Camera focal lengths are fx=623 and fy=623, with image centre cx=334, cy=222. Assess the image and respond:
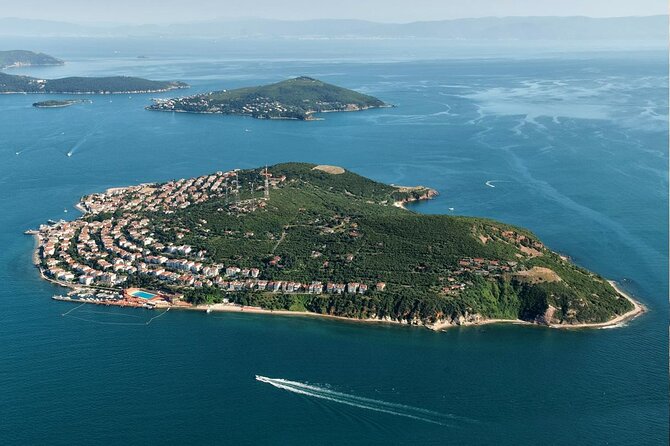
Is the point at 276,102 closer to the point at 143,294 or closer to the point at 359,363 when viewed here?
the point at 143,294

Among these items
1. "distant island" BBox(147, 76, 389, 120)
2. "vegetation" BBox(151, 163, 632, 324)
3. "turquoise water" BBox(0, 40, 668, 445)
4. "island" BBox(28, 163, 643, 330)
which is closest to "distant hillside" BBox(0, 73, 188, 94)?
"distant island" BBox(147, 76, 389, 120)

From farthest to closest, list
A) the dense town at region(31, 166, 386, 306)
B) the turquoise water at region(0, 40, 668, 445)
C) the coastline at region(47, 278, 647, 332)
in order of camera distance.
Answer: the dense town at region(31, 166, 386, 306)
the coastline at region(47, 278, 647, 332)
the turquoise water at region(0, 40, 668, 445)

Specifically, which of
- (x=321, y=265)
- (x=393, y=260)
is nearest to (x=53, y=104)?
(x=321, y=265)

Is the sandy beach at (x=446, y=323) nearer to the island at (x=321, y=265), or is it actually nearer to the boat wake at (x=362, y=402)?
the island at (x=321, y=265)

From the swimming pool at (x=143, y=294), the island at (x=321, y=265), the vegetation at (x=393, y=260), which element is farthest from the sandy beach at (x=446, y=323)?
the swimming pool at (x=143, y=294)

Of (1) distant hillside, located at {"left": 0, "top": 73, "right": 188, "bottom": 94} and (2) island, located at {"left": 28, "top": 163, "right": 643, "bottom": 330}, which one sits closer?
(2) island, located at {"left": 28, "top": 163, "right": 643, "bottom": 330}

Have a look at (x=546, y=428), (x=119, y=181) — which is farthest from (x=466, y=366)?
(x=119, y=181)

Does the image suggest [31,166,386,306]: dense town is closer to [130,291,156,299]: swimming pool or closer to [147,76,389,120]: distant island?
[130,291,156,299]: swimming pool
